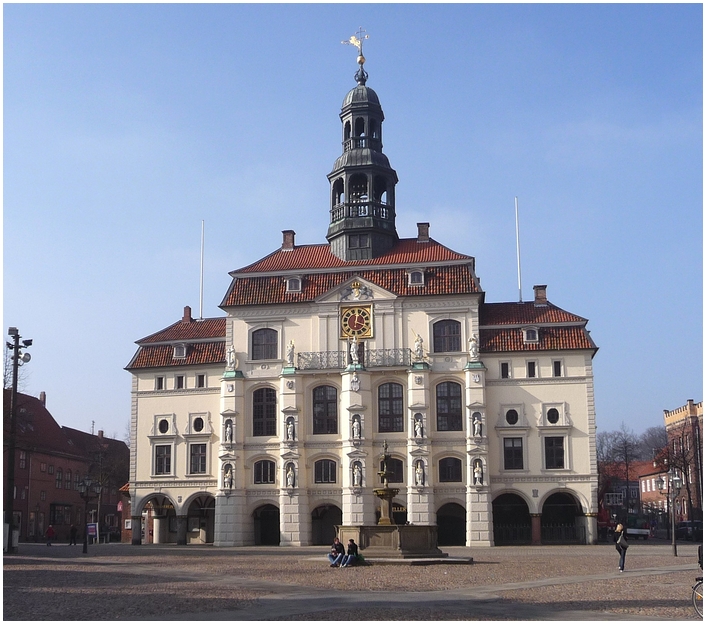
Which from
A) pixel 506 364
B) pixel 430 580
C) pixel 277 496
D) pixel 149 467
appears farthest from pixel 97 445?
pixel 430 580

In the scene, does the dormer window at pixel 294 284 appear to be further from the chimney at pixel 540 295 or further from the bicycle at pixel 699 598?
the bicycle at pixel 699 598

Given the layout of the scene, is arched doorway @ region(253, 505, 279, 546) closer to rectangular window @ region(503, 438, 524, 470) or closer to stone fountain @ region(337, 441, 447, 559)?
rectangular window @ region(503, 438, 524, 470)

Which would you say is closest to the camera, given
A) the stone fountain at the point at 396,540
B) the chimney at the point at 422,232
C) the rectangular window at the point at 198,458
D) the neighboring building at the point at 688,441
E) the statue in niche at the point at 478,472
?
the stone fountain at the point at 396,540

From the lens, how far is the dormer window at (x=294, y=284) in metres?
61.7

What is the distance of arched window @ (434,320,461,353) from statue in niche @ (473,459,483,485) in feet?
24.3

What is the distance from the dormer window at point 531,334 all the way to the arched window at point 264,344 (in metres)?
16.5

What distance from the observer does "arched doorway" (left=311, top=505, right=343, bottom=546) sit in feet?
198

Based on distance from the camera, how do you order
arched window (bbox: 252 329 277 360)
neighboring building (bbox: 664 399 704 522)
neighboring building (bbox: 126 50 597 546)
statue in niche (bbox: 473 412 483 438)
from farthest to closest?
neighboring building (bbox: 664 399 704 522) → arched window (bbox: 252 329 277 360) → neighboring building (bbox: 126 50 597 546) → statue in niche (bbox: 473 412 483 438)

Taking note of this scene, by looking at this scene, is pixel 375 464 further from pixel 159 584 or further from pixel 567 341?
pixel 159 584

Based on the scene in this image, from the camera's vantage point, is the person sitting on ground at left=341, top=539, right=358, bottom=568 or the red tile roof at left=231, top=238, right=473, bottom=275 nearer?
the person sitting on ground at left=341, top=539, right=358, bottom=568

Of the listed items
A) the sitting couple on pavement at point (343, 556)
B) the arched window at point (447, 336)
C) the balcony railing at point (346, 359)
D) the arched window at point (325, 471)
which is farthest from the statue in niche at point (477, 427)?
the sitting couple on pavement at point (343, 556)

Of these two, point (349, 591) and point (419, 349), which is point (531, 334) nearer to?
point (419, 349)

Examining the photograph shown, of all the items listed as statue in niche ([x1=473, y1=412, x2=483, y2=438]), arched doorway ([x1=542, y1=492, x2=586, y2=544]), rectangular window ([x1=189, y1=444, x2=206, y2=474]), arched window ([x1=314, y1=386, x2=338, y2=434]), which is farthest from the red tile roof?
arched doorway ([x1=542, y1=492, x2=586, y2=544])

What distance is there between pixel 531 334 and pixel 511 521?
11.9m
